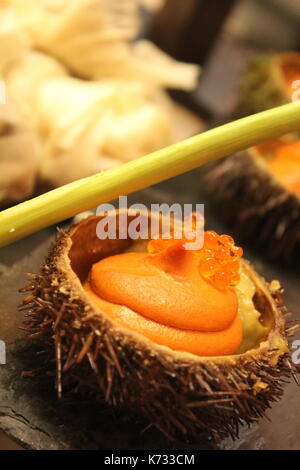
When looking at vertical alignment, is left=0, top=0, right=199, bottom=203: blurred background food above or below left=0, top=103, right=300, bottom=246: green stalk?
below

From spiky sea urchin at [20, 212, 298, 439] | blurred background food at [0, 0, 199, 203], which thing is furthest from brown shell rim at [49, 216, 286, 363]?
blurred background food at [0, 0, 199, 203]

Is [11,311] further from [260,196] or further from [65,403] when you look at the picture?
[260,196]

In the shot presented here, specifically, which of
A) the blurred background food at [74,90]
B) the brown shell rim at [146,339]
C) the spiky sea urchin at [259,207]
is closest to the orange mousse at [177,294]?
the brown shell rim at [146,339]

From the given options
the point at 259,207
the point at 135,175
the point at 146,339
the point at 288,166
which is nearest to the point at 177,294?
the point at 146,339

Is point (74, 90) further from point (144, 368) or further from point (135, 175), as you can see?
point (144, 368)

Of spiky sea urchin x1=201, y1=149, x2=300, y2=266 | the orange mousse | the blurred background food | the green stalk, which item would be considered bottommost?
spiky sea urchin x1=201, y1=149, x2=300, y2=266

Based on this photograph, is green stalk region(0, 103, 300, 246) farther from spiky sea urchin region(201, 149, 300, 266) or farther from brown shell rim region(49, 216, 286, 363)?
spiky sea urchin region(201, 149, 300, 266)
